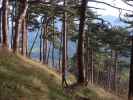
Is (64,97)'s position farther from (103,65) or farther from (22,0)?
(103,65)

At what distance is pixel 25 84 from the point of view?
52.0 ft

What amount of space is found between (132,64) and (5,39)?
9683mm

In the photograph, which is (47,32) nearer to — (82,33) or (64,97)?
(82,33)

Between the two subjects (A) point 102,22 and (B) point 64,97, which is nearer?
(B) point 64,97

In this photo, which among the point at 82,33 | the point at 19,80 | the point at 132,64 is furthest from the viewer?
the point at 132,64

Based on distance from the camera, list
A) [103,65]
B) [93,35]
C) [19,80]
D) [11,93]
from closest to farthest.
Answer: [11,93]
[19,80]
[93,35]
[103,65]

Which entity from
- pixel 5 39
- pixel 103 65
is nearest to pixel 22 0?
pixel 5 39

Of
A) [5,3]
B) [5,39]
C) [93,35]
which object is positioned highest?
[5,3]

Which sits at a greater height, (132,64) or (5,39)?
(5,39)

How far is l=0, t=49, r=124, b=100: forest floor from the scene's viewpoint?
14.5m

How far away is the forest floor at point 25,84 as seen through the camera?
47.5 feet

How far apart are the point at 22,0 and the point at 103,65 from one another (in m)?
59.9

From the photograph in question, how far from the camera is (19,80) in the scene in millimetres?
16078

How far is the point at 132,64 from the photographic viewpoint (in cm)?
2725
